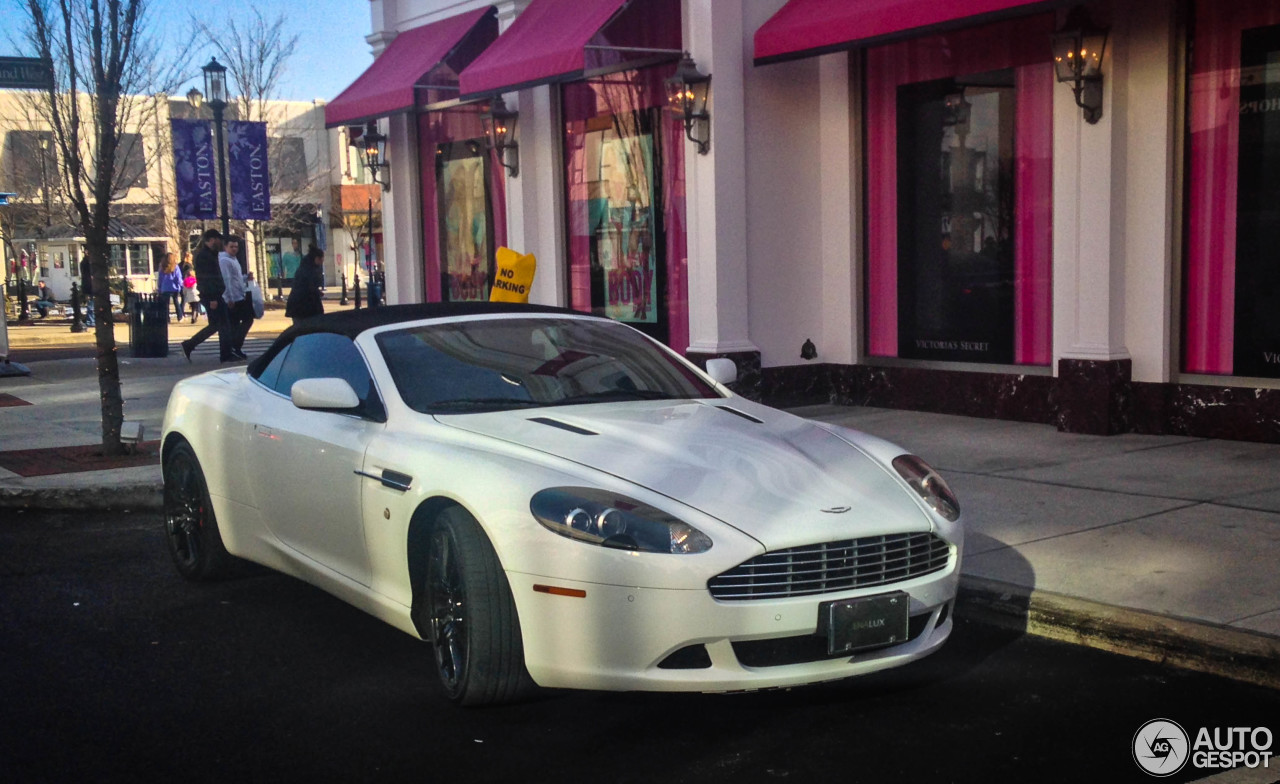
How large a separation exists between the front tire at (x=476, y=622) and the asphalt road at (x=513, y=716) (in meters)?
0.16

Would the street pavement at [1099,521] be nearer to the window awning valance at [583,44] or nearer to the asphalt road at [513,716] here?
the asphalt road at [513,716]

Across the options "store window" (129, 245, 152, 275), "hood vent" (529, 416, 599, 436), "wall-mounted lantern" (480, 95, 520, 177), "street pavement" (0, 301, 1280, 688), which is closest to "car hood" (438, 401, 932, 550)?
"hood vent" (529, 416, 599, 436)

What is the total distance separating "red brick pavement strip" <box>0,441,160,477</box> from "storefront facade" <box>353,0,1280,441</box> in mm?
4876

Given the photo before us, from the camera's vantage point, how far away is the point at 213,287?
1897 centimetres

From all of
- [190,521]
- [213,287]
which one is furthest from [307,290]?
[190,521]

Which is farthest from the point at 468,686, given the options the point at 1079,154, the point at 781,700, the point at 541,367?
the point at 1079,154

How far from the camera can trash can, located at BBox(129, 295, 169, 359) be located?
20.5 meters

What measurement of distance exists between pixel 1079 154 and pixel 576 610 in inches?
292

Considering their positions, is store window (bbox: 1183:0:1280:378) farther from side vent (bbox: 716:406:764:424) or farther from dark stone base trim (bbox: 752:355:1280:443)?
side vent (bbox: 716:406:764:424)

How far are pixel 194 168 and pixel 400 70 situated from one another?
26.4ft

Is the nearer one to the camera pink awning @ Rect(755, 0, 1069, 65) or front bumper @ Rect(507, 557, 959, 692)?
front bumper @ Rect(507, 557, 959, 692)

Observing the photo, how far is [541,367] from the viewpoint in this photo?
18.1 ft

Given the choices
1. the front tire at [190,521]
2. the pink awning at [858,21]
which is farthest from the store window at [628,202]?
the front tire at [190,521]

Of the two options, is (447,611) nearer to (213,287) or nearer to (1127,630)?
(1127,630)
